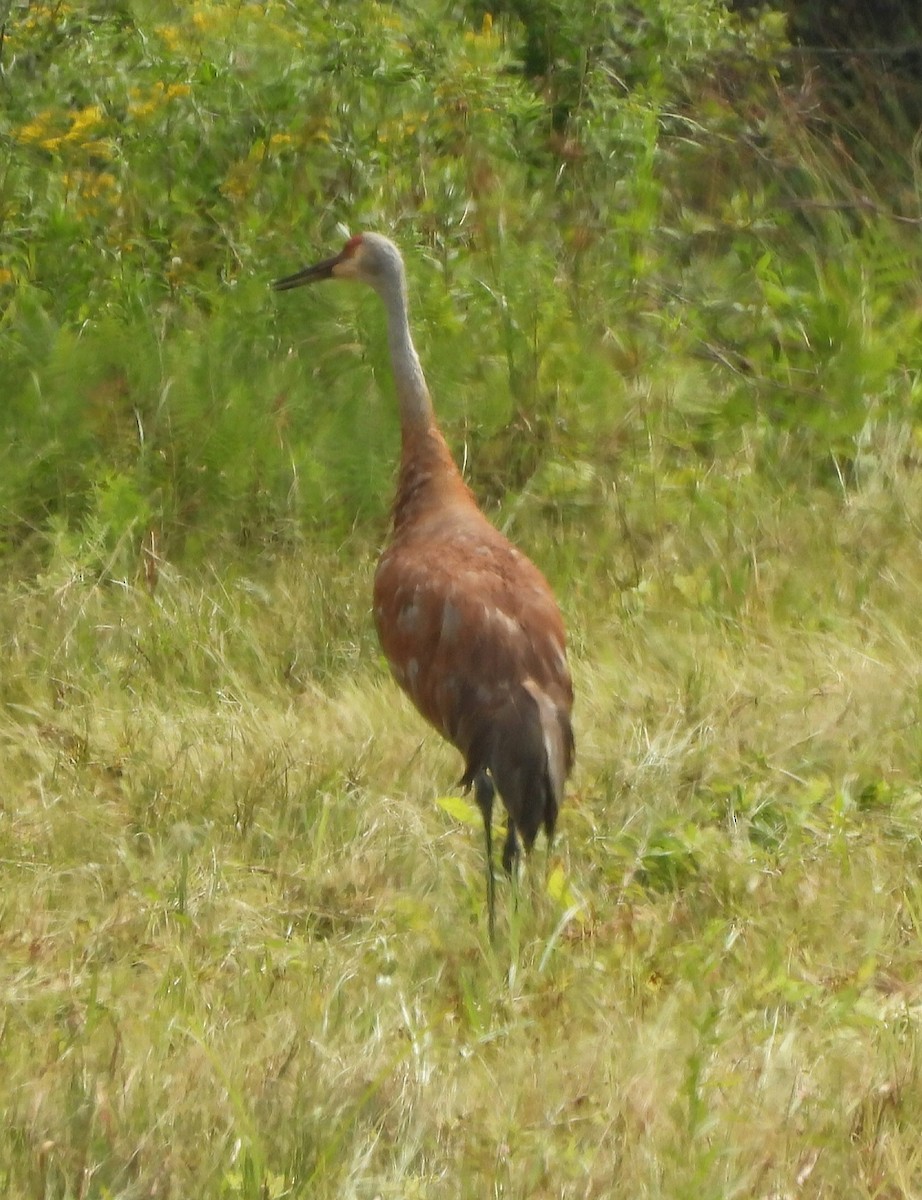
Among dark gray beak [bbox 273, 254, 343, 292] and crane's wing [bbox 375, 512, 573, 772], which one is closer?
crane's wing [bbox 375, 512, 573, 772]

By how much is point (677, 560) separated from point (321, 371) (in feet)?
4.97

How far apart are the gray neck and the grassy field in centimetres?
78

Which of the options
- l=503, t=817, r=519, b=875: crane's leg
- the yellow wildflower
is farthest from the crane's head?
l=503, t=817, r=519, b=875: crane's leg

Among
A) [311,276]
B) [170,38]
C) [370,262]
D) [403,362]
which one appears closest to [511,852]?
[403,362]

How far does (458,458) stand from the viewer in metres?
6.33

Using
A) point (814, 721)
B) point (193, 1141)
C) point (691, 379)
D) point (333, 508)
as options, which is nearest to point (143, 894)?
point (193, 1141)

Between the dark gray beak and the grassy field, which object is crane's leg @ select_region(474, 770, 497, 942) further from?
the dark gray beak

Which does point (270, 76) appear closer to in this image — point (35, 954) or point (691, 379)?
point (691, 379)

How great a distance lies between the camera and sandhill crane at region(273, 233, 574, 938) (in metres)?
3.99

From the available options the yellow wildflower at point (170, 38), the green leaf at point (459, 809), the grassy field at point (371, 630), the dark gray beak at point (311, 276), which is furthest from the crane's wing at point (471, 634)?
the yellow wildflower at point (170, 38)

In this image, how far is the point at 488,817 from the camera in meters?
3.96

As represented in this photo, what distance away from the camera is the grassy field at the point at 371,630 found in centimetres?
307

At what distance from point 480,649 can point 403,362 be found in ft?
4.31

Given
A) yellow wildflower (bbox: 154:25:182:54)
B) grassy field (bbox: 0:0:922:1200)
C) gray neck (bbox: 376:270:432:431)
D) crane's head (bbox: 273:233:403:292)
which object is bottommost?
grassy field (bbox: 0:0:922:1200)
